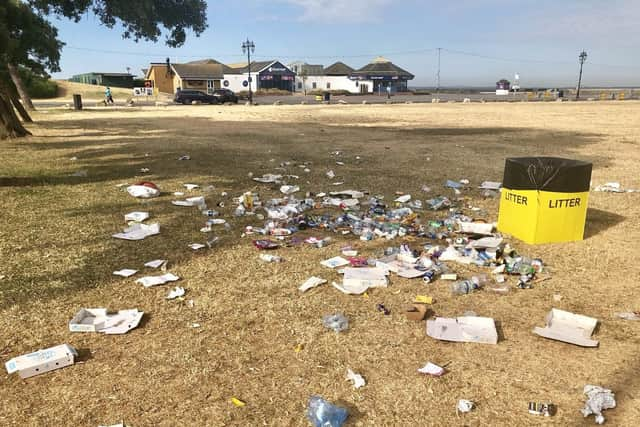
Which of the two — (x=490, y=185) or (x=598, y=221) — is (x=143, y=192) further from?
(x=598, y=221)

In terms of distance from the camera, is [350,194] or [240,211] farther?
[350,194]

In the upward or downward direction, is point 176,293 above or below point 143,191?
below

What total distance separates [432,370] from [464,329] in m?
→ 0.57

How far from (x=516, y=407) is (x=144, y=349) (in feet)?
7.54

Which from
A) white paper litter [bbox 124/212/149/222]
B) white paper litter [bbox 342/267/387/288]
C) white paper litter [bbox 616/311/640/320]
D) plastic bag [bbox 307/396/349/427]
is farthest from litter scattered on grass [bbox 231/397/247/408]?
white paper litter [bbox 124/212/149/222]

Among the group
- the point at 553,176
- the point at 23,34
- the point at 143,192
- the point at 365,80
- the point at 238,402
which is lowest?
the point at 238,402

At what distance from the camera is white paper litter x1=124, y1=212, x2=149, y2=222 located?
5812 mm

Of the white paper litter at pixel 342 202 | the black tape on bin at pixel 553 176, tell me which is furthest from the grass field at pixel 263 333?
the white paper litter at pixel 342 202

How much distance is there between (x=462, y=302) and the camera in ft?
12.1

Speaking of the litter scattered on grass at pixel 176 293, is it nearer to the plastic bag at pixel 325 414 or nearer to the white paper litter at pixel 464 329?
the plastic bag at pixel 325 414

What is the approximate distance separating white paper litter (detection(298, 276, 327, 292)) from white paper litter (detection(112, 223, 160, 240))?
86.9 inches

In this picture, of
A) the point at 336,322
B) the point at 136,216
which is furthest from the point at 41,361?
the point at 136,216

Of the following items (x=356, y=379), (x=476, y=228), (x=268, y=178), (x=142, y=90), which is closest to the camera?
(x=356, y=379)

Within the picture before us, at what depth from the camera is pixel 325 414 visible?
7.77ft
